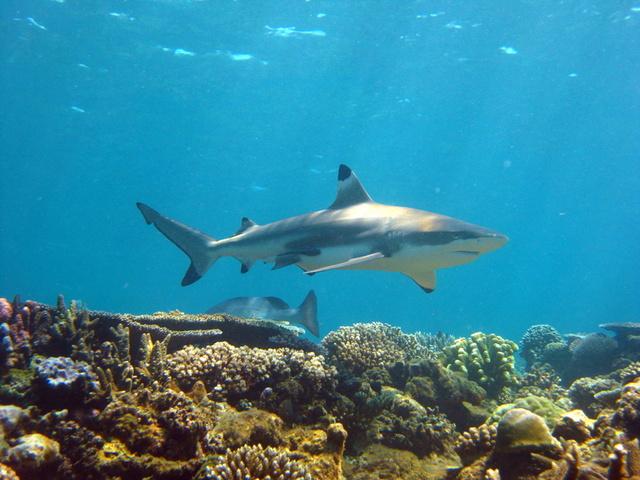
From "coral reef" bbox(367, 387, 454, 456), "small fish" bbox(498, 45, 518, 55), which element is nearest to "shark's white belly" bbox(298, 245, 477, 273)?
"coral reef" bbox(367, 387, 454, 456)

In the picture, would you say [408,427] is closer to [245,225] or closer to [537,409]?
[537,409]

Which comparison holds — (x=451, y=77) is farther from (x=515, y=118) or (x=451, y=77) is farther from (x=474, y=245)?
(x=474, y=245)

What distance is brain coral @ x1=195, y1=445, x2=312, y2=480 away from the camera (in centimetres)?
→ 381

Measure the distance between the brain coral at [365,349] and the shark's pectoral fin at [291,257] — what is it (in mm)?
1866

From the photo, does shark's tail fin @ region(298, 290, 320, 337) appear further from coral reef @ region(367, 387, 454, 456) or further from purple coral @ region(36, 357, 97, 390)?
purple coral @ region(36, 357, 97, 390)

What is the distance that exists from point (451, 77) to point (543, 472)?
43735 millimetres

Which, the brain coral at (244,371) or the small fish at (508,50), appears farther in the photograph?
the small fish at (508,50)

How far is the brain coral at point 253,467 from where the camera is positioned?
3812 millimetres

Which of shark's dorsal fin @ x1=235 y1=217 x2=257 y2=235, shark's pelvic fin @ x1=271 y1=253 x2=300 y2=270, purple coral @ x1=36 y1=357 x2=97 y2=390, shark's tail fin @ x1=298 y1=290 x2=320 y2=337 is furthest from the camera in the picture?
shark's dorsal fin @ x1=235 y1=217 x2=257 y2=235

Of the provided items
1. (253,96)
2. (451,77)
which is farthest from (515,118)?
(253,96)

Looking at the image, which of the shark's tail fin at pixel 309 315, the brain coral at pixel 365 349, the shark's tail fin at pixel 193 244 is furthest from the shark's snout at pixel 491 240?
the shark's tail fin at pixel 193 244

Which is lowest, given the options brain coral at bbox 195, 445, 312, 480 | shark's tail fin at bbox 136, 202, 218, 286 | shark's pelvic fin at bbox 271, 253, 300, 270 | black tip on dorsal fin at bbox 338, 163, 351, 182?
brain coral at bbox 195, 445, 312, 480

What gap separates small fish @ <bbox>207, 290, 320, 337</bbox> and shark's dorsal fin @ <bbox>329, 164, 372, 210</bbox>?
2.48 metres

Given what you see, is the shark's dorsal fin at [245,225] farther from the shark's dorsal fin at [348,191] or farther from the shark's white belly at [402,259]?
the shark's dorsal fin at [348,191]
